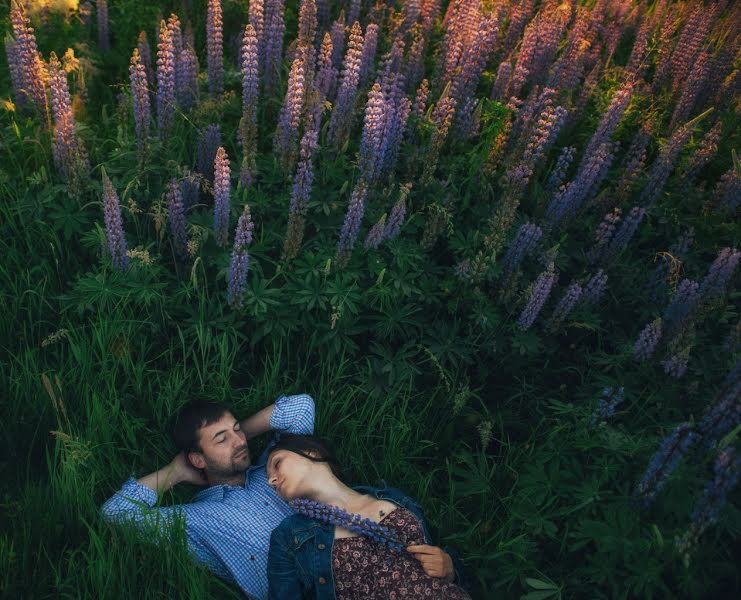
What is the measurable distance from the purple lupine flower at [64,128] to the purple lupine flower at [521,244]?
8.08 feet

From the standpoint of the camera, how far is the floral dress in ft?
8.34

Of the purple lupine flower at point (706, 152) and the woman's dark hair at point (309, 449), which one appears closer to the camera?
the woman's dark hair at point (309, 449)

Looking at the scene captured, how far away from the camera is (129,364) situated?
3326 millimetres

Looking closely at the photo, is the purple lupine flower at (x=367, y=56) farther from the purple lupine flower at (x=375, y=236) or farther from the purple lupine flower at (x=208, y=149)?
the purple lupine flower at (x=375, y=236)

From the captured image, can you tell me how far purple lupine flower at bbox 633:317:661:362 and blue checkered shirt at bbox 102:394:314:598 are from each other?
1.98 metres

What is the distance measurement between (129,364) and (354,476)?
1373 mm

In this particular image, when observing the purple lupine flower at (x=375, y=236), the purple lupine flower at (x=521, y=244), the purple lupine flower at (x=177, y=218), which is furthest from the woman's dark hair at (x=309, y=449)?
the purple lupine flower at (x=521, y=244)

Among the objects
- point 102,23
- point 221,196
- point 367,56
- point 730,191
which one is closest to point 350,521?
point 221,196

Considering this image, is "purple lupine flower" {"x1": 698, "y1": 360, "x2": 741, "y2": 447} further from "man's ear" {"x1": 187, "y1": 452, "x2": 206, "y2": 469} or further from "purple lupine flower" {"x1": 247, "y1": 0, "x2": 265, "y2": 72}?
"purple lupine flower" {"x1": 247, "y1": 0, "x2": 265, "y2": 72}

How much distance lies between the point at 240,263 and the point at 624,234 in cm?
222

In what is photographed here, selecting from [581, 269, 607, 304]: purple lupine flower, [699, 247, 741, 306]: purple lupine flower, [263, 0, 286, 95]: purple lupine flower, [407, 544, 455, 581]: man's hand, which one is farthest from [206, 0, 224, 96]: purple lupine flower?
[699, 247, 741, 306]: purple lupine flower

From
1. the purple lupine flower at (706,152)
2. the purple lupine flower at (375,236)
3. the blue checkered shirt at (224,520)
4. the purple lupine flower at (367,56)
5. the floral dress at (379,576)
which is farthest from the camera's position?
the purple lupine flower at (367,56)

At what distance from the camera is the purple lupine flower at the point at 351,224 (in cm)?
310

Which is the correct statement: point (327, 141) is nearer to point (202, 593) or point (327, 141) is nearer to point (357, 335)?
point (357, 335)
